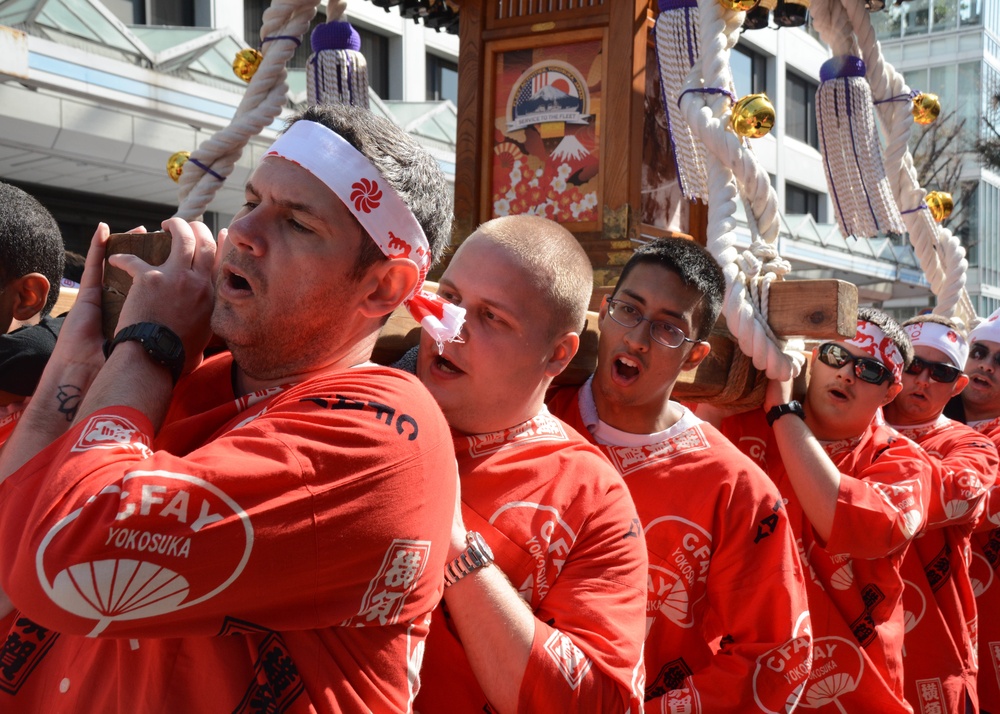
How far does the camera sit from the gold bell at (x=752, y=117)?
8.70ft

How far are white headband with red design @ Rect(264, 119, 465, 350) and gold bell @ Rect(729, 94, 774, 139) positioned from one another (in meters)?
1.26

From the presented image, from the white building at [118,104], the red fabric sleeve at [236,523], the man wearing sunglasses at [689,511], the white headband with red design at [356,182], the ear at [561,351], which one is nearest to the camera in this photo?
the red fabric sleeve at [236,523]

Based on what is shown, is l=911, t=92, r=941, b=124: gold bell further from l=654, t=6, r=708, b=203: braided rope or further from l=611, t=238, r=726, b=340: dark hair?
l=611, t=238, r=726, b=340: dark hair

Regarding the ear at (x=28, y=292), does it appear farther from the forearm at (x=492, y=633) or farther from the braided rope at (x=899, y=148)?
the braided rope at (x=899, y=148)

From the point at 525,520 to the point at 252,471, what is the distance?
73cm

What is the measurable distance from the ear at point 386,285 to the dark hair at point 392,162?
0.06 ft

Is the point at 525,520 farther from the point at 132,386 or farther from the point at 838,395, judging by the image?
the point at 838,395

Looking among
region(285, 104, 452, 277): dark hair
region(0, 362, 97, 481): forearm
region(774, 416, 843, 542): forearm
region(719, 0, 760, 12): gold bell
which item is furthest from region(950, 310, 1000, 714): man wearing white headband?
region(0, 362, 97, 481): forearm

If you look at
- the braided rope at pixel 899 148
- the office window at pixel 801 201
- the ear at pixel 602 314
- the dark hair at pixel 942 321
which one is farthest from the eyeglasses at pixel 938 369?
the office window at pixel 801 201

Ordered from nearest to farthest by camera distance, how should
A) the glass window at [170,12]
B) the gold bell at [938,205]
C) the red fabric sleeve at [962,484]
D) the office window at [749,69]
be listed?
the red fabric sleeve at [962,484] < the gold bell at [938,205] < the glass window at [170,12] < the office window at [749,69]

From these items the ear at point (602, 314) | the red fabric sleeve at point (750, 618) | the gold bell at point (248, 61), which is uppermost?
the gold bell at point (248, 61)

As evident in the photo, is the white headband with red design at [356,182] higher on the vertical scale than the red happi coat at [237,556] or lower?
higher

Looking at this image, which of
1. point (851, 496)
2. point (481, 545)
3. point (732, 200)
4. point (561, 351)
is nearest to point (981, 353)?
point (851, 496)

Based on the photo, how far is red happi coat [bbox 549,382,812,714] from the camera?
239 centimetres
